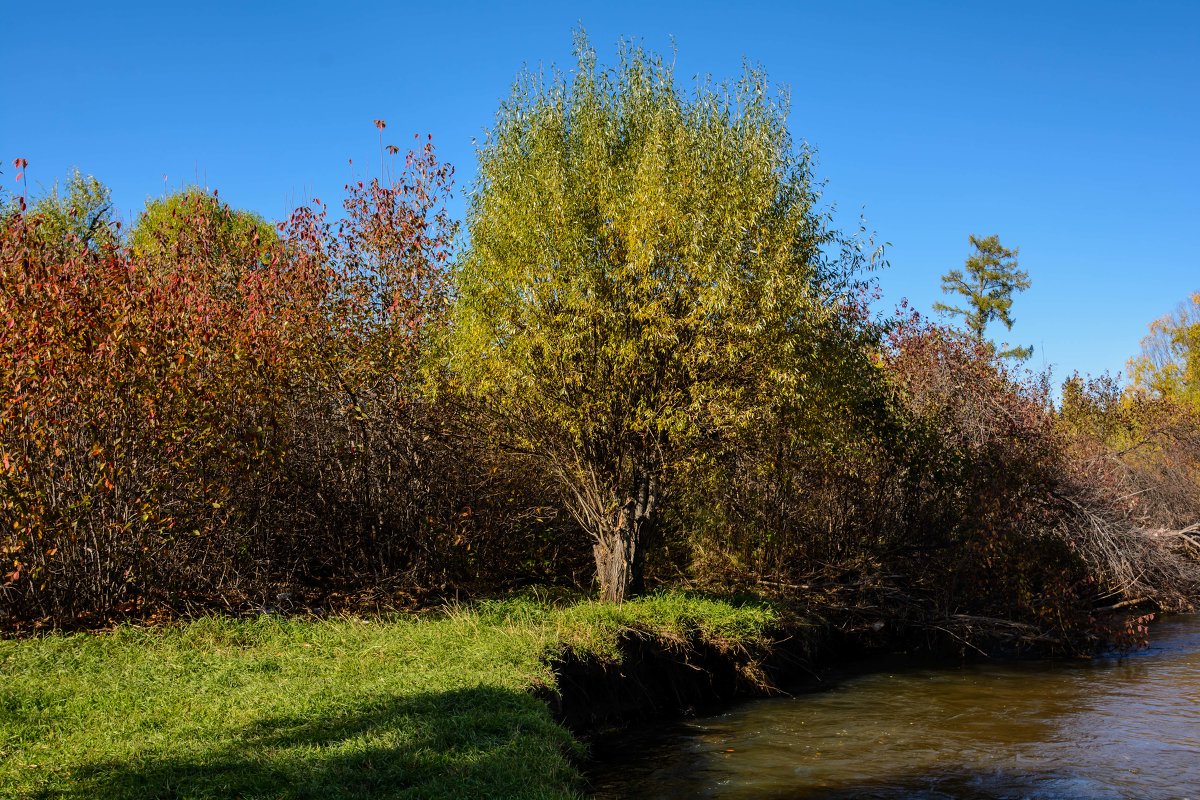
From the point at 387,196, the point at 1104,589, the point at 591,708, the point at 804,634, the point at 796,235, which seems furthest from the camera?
the point at 1104,589

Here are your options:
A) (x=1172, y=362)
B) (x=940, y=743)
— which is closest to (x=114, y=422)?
(x=940, y=743)

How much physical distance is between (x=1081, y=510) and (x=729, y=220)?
349 inches

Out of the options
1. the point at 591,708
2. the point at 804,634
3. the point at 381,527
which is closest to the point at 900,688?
the point at 804,634

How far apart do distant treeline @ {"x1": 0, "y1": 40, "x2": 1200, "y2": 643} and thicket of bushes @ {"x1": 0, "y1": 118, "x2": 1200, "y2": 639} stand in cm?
5

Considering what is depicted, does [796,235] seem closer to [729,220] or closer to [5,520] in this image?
[729,220]

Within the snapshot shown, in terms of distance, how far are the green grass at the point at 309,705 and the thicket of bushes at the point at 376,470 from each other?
4.58 feet

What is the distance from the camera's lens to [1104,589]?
55.4 feet

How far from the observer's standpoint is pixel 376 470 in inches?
538

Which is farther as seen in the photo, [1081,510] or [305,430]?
[1081,510]

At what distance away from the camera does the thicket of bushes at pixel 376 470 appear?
10812 millimetres

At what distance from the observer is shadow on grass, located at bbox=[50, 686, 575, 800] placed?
19.4 feet

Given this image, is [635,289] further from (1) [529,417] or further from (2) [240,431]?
(2) [240,431]

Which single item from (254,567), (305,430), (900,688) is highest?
(305,430)

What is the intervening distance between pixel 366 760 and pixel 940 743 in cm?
603
